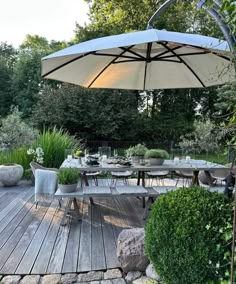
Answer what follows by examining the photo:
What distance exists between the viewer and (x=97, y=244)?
11.2ft

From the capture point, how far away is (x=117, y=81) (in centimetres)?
556

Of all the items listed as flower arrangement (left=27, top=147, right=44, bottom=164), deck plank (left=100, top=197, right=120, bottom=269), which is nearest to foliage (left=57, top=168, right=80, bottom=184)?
deck plank (left=100, top=197, right=120, bottom=269)

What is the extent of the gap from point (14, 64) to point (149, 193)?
614 inches

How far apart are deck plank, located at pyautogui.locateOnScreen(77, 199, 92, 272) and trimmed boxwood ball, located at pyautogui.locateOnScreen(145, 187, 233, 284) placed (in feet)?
2.96

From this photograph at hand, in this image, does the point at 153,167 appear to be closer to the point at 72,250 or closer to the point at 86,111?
the point at 72,250

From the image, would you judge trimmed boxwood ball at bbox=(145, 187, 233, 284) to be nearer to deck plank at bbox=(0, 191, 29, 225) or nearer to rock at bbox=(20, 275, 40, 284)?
rock at bbox=(20, 275, 40, 284)

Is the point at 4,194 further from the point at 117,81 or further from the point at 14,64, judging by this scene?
the point at 14,64

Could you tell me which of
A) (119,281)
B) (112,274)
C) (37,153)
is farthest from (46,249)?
(37,153)

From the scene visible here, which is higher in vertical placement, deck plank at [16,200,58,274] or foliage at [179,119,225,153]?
foliage at [179,119,225,153]

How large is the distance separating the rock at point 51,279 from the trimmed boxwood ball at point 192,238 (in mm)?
926

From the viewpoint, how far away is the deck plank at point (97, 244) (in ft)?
9.59

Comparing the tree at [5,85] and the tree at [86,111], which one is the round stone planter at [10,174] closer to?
the tree at [86,111]

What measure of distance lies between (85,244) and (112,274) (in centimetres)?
76

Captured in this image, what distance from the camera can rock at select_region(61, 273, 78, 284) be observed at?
2618 millimetres
